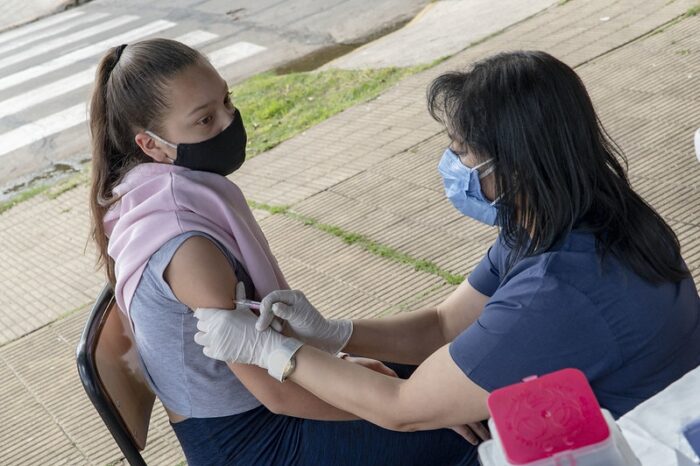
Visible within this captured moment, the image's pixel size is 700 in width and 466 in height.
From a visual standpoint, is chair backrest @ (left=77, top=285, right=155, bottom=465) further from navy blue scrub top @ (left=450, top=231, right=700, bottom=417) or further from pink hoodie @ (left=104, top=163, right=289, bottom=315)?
navy blue scrub top @ (left=450, top=231, right=700, bottom=417)

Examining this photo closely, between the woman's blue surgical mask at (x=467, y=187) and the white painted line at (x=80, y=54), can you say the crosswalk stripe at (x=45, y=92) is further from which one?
the woman's blue surgical mask at (x=467, y=187)

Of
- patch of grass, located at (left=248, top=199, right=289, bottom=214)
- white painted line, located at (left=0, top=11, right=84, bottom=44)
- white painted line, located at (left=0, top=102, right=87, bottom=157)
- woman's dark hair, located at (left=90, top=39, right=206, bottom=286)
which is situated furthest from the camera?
white painted line, located at (left=0, top=11, right=84, bottom=44)

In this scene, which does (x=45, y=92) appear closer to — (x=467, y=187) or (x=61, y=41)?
(x=61, y=41)

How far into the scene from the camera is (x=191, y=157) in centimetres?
229

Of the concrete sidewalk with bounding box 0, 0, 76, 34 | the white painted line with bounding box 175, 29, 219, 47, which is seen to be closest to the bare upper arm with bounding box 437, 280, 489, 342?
the white painted line with bounding box 175, 29, 219, 47

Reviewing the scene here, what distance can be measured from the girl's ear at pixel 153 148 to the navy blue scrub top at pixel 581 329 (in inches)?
36.9

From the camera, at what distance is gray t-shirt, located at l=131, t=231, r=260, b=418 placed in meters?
2.11

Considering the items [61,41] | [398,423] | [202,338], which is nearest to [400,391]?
[398,423]

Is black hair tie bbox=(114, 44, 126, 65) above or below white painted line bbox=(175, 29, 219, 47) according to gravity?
above

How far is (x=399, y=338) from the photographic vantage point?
2418mm

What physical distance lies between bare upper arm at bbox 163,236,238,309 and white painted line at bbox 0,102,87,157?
22.2 feet

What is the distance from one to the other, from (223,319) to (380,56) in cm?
625

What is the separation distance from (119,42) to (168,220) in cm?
966

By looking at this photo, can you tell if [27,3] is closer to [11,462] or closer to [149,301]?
[11,462]
